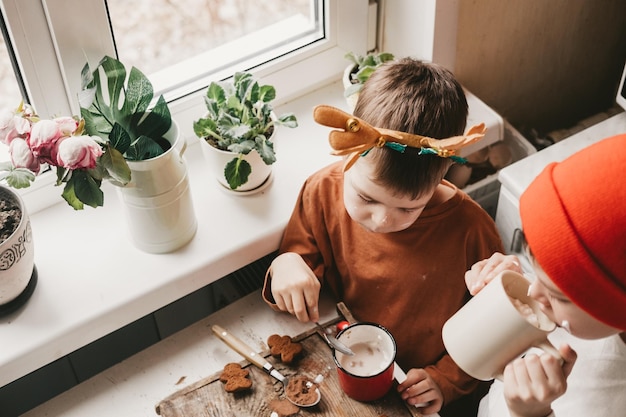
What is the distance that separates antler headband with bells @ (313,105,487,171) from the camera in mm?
914

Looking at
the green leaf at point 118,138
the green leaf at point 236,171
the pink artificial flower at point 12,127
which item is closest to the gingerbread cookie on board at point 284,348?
the green leaf at point 236,171

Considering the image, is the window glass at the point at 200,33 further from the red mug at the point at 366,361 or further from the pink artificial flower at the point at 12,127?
the red mug at the point at 366,361

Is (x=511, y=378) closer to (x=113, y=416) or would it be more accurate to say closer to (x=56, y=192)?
(x=113, y=416)

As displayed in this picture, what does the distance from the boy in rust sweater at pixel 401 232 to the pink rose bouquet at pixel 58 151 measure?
1.08ft

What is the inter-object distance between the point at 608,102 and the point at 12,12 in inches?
54.9

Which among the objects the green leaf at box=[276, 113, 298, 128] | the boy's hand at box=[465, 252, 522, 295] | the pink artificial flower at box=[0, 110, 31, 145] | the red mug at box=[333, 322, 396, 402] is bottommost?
the red mug at box=[333, 322, 396, 402]

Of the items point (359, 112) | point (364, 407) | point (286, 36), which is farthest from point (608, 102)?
point (364, 407)

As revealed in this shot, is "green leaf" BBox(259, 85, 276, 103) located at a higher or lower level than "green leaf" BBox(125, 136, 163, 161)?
lower

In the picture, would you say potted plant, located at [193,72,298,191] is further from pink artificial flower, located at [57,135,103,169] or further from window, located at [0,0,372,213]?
pink artificial flower, located at [57,135,103,169]

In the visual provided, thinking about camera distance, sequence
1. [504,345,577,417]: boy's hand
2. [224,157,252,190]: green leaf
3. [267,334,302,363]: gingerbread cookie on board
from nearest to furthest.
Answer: [504,345,577,417]: boy's hand → [267,334,302,363]: gingerbread cookie on board → [224,157,252,190]: green leaf

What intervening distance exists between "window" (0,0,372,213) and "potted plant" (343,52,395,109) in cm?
8

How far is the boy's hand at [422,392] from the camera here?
1.07 m

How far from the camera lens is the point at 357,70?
4.56ft

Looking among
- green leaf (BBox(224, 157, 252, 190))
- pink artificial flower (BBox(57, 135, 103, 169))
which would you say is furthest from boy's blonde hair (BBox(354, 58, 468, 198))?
pink artificial flower (BBox(57, 135, 103, 169))
